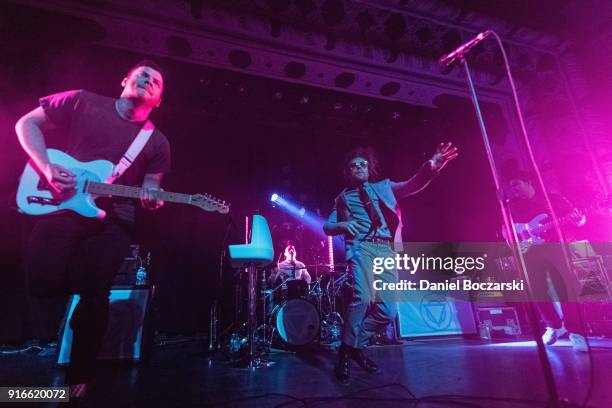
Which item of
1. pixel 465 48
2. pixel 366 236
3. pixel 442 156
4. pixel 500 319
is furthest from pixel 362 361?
pixel 500 319

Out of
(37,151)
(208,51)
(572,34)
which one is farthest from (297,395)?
(572,34)

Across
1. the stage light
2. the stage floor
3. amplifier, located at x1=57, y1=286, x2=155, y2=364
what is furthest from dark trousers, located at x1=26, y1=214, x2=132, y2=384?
the stage light

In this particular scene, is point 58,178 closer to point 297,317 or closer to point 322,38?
point 297,317

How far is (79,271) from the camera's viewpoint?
1951 mm

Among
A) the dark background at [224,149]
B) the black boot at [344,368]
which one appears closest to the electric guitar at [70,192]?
the black boot at [344,368]

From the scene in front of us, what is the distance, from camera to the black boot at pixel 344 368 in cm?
281

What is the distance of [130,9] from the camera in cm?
477

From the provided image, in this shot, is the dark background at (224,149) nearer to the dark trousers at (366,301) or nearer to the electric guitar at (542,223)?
the electric guitar at (542,223)

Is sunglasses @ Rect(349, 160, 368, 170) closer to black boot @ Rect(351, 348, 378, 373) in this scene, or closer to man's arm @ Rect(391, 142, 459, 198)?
man's arm @ Rect(391, 142, 459, 198)

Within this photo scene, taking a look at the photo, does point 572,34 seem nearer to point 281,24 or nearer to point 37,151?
point 281,24

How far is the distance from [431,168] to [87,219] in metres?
2.83

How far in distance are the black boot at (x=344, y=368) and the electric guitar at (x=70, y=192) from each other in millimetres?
2339

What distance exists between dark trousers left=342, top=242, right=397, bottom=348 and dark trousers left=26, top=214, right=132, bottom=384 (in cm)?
207

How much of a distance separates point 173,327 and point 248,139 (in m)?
4.43
